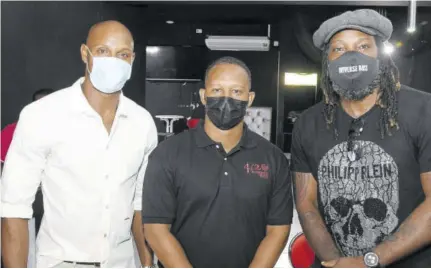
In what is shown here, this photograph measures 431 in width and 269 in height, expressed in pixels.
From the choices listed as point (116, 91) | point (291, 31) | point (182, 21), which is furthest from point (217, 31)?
point (116, 91)

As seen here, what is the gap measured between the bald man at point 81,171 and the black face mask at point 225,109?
381 millimetres

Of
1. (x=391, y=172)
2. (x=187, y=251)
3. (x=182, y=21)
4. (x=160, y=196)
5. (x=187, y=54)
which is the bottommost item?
(x=187, y=251)

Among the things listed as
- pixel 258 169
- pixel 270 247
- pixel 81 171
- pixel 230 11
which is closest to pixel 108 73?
pixel 81 171

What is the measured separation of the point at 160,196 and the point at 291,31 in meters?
7.75

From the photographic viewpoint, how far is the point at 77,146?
214cm

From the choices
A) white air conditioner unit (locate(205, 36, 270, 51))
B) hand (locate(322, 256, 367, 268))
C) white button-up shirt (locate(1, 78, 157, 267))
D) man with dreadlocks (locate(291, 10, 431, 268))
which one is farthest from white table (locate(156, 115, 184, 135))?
hand (locate(322, 256, 367, 268))

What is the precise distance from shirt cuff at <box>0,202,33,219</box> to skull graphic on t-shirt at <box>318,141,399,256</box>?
4.26 ft

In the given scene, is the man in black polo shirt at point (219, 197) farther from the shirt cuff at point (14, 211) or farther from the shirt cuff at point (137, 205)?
the shirt cuff at point (14, 211)

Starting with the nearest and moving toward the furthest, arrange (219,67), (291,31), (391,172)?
(391,172) < (219,67) < (291,31)

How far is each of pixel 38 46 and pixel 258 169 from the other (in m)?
4.50

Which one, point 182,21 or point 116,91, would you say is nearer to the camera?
point 116,91

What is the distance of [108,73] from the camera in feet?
7.25

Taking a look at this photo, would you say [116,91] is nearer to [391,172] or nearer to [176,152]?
[176,152]

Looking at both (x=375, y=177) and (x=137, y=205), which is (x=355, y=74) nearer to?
(x=375, y=177)
